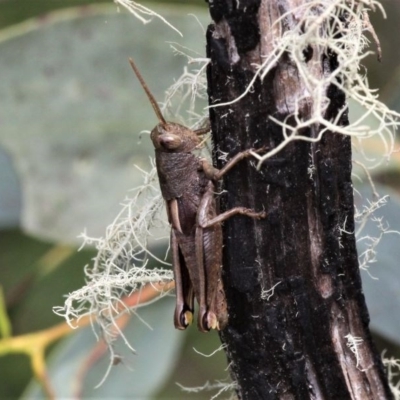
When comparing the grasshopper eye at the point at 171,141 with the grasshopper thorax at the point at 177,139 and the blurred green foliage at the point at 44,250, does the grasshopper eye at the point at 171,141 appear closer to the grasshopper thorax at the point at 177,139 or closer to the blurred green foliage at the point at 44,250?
the grasshopper thorax at the point at 177,139

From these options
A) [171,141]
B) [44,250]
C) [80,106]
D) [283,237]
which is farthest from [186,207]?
[44,250]

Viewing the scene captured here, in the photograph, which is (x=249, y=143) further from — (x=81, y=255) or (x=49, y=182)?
(x=81, y=255)

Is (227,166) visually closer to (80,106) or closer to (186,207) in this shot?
(186,207)

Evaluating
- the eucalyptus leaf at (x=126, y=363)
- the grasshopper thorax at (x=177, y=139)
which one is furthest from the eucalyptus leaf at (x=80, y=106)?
the grasshopper thorax at (x=177, y=139)

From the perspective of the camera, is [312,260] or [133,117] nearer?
[312,260]

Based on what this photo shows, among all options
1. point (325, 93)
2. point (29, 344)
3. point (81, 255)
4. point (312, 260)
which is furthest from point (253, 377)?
point (81, 255)
